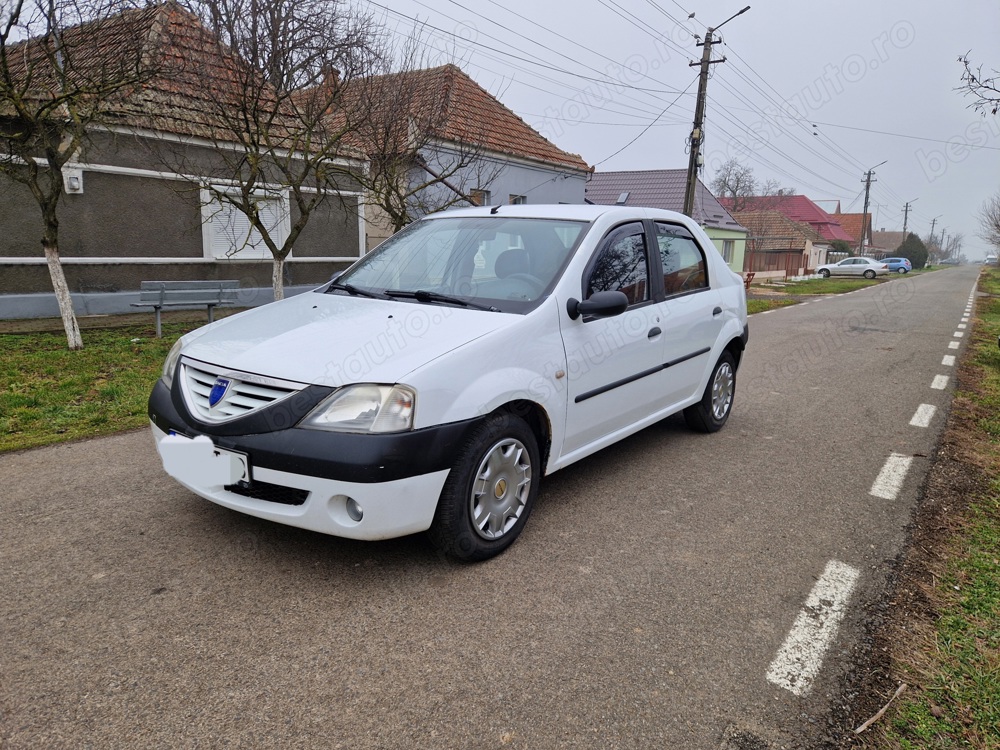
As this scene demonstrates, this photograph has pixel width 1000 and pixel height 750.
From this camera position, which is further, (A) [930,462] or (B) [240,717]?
(A) [930,462]

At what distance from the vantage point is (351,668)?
8.03 ft

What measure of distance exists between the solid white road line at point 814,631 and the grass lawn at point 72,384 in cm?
496

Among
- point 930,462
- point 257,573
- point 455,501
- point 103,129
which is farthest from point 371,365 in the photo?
point 103,129

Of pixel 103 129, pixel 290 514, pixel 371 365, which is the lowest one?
pixel 290 514

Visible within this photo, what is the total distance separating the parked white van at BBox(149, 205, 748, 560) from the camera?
2.82 meters

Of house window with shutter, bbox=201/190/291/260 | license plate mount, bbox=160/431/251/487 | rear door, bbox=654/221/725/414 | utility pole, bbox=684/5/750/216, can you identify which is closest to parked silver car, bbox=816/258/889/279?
utility pole, bbox=684/5/750/216

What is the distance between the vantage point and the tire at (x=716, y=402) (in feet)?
17.6

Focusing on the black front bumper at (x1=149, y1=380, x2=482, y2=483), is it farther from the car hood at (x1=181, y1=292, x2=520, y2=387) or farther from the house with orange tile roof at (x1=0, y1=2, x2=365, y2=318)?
the house with orange tile roof at (x1=0, y1=2, x2=365, y2=318)

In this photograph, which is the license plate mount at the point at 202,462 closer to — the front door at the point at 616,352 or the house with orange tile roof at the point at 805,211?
the front door at the point at 616,352

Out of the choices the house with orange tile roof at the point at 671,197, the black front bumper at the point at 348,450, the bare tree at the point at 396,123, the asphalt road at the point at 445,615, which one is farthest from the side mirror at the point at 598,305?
the house with orange tile roof at the point at 671,197

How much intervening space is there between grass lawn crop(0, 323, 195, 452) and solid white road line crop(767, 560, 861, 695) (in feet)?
16.3

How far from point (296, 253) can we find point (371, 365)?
12.2m

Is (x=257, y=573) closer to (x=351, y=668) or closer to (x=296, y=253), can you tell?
(x=351, y=668)

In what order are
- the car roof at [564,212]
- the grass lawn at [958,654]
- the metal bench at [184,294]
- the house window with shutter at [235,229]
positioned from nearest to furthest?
the grass lawn at [958,654] < the car roof at [564,212] < the metal bench at [184,294] < the house window with shutter at [235,229]
